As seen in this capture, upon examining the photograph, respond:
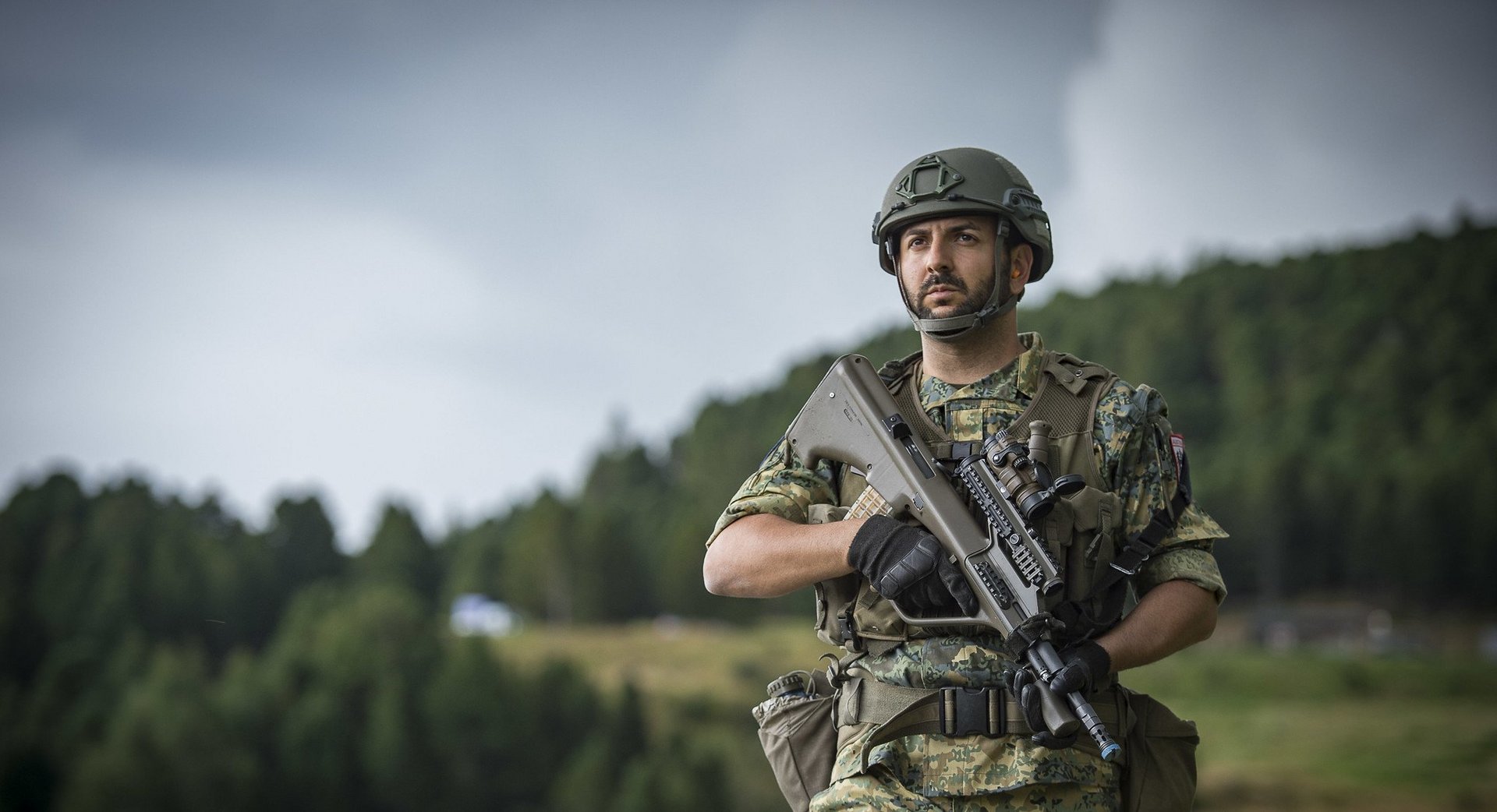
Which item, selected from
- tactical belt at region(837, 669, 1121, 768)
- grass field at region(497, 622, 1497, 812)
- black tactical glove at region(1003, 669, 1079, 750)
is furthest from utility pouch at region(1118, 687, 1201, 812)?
grass field at region(497, 622, 1497, 812)

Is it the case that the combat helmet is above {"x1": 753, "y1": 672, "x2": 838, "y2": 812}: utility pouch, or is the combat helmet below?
above

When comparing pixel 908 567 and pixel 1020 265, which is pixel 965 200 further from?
pixel 908 567

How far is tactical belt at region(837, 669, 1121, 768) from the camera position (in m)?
3.99

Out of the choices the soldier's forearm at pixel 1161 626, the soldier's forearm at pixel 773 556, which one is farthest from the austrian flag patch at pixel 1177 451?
the soldier's forearm at pixel 773 556

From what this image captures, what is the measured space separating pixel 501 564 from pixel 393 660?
90.8ft

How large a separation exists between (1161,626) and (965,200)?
1.43m

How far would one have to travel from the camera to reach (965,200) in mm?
4391

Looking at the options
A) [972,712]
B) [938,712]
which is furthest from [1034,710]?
[938,712]

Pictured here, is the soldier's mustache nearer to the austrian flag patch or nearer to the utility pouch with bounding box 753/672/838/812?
the austrian flag patch

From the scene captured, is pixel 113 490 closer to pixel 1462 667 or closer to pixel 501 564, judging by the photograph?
pixel 501 564

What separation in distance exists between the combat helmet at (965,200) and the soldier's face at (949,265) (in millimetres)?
28

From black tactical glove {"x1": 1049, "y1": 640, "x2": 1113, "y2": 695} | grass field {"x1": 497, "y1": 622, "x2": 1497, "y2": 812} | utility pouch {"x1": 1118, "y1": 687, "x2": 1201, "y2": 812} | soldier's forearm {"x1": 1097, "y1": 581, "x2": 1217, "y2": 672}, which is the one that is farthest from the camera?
grass field {"x1": 497, "y1": 622, "x2": 1497, "y2": 812}

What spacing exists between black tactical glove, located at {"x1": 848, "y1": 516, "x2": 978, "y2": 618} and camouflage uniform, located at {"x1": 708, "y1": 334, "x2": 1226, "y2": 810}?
20cm

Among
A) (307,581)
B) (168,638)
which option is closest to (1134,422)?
(168,638)
